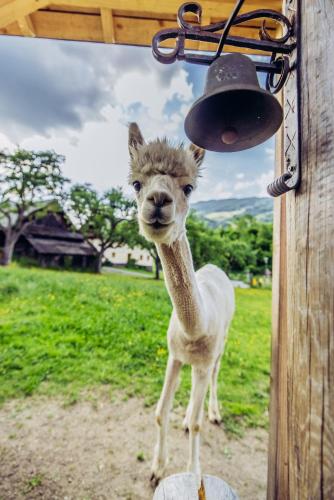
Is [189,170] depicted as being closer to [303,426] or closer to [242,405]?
[303,426]

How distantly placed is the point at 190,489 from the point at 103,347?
412 centimetres

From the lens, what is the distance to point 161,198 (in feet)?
4.81

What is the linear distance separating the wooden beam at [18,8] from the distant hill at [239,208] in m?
17.4

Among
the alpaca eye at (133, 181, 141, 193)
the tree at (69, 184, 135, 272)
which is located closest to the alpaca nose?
the alpaca eye at (133, 181, 141, 193)

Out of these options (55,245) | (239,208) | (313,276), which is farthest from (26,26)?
(239,208)

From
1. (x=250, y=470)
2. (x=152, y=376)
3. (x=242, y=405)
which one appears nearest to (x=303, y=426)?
(x=250, y=470)

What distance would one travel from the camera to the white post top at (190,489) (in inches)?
45.1

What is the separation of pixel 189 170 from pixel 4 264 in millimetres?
15042

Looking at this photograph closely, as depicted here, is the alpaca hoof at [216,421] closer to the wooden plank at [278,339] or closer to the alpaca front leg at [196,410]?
the alpaca front leg at [196,410]

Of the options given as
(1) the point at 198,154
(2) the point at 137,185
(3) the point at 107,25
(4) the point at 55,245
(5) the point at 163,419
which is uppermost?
(3) the point at 107,25

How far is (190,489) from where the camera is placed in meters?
1.24

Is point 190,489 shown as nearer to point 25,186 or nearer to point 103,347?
point 103,347

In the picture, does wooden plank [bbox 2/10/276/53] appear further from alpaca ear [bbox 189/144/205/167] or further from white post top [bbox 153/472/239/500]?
white post top [bbox 153/472/239/500]

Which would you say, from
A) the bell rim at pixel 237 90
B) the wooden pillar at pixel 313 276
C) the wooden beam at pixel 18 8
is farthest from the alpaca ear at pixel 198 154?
the wooden beam at pixel 18 8
